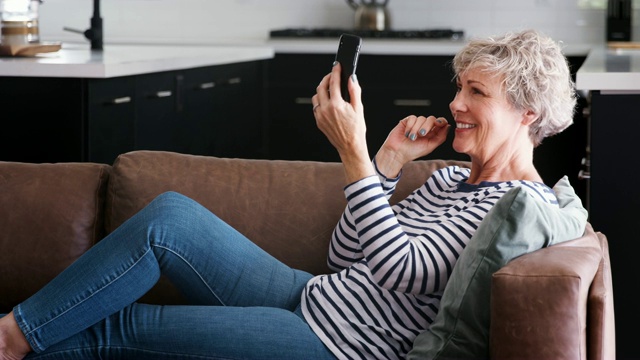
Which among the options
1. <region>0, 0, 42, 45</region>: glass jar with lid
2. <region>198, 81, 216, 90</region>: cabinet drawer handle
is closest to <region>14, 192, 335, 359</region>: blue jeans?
<region>0, 0, 42, 45</region>: glass jar with lid

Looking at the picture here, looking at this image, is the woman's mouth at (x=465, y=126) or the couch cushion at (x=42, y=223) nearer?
the woman's mouth at (x=465, y=126)

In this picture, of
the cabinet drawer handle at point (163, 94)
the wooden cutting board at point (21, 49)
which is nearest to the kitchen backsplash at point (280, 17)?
the cabinet drawer handle at point (163, 94)

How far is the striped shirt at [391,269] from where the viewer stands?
5.90 feet

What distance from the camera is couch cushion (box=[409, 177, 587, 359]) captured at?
1695 millimetres

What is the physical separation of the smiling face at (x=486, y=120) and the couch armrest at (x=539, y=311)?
1.59 ft

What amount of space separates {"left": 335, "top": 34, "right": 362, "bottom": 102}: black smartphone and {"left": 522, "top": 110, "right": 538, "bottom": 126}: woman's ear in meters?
0.38

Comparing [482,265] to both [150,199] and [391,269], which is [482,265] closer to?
[391,269]

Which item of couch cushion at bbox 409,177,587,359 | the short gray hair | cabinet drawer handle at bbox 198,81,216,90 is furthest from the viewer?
cabinet drawer handle at bbox 198,81,216,90

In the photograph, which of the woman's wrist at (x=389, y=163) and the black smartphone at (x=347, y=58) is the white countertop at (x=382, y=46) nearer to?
the woman's wrist at (x=389, y=163)

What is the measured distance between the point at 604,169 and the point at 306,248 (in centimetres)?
89

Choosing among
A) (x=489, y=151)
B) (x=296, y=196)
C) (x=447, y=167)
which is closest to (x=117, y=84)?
(x=296, y=196)

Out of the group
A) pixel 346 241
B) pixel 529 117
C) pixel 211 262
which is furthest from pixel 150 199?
pixel 529 117

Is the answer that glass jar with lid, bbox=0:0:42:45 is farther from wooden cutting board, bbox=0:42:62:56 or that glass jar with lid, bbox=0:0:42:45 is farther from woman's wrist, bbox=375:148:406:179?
woman's wrist, bbox=375:148:406:179

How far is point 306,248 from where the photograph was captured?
2.38 m
